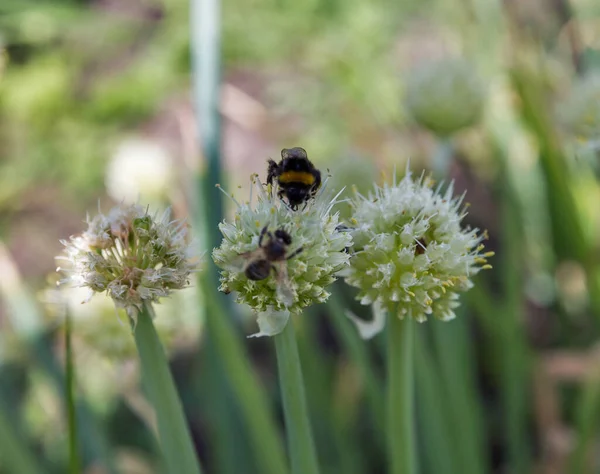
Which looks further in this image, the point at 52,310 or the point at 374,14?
the point at 374,14

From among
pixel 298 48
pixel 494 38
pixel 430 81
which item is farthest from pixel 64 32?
pixel 430 81

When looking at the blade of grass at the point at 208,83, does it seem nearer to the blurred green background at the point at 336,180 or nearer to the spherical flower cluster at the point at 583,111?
the blurred green background at the point at 336,180

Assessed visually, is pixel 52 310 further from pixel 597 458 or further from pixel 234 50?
pixel 234 50

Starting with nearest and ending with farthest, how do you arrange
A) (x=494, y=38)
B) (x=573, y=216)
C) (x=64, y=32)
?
(x=573, y=216) < (x=494, y=38) < (x=64, y=32)

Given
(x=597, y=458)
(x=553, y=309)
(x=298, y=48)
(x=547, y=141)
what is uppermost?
(x=298, y=48)

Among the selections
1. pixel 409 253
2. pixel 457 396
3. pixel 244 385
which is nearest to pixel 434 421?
pixel 457 396

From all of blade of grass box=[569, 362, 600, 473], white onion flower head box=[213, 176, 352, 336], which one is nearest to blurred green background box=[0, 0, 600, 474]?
blade of grass box=[569, 362, 600, 473]
